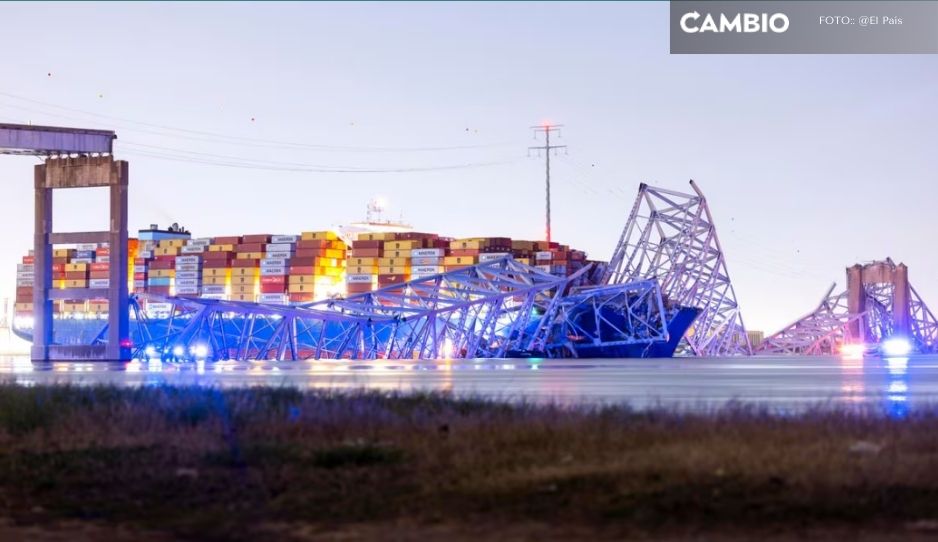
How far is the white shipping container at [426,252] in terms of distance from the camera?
166m

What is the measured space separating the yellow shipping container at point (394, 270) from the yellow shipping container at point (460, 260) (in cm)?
560

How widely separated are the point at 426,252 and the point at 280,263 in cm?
Answer: 2072

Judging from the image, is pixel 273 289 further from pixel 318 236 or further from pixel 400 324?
pixel 400 324

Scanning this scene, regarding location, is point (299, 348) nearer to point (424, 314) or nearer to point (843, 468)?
point (424, 314)

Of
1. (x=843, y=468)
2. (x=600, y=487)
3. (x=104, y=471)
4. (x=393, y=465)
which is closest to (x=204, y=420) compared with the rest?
(x=104, y=471)

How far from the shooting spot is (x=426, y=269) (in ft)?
548

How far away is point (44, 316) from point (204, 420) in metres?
74.2

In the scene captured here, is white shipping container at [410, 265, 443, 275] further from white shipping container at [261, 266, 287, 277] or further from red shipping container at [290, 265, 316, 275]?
white shipping container at [261, 266, 287, 277]

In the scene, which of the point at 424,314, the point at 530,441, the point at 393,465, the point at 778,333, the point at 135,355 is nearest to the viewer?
the point at 393,465

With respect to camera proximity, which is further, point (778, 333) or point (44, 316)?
point (778, 333)

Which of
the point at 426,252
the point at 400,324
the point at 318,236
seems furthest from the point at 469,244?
the point at 400,324

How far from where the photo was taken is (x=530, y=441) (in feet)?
56.7

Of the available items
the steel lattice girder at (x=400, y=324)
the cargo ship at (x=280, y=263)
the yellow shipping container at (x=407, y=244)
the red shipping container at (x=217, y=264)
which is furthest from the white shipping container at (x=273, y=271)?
the steel lattice girder at (x=400, y=324)

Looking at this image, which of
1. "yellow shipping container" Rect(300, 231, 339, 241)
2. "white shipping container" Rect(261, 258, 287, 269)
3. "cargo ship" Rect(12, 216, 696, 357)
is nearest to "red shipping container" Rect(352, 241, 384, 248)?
"cargo ship" Rect(12, 216, 696, 357)
